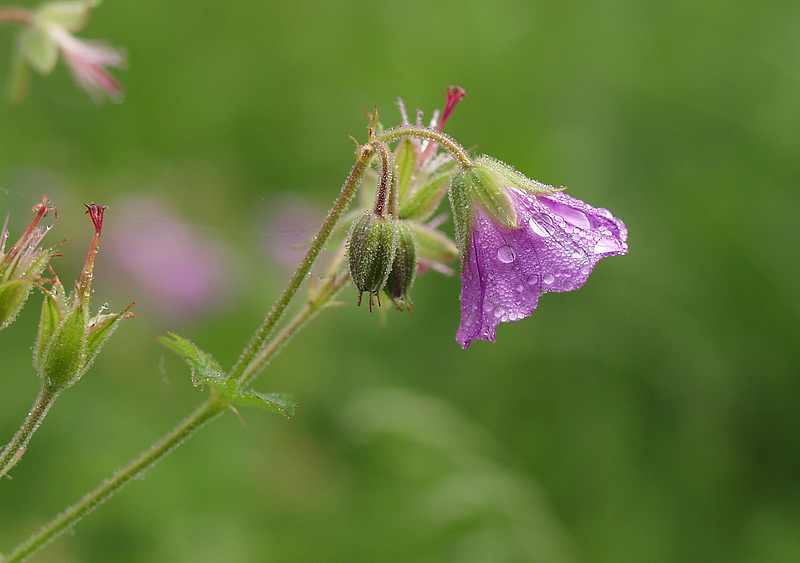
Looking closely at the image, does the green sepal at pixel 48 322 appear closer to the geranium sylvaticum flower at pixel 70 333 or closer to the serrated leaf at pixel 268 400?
the geranium sylvaticum flower at pixel 70 333

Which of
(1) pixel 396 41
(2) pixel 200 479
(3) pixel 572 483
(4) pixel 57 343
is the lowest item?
(2) pixel 200 479

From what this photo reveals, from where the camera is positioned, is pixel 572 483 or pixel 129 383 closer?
pixel 572 483

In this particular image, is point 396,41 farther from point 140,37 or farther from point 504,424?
point 504,424

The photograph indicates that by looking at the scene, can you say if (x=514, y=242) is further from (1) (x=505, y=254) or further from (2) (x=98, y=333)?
(2) (x=98, y=333)

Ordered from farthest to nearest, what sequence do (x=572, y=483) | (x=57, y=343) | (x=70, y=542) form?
(x=572, y=483) → (x=70, y=542) → (x=57, y=343)

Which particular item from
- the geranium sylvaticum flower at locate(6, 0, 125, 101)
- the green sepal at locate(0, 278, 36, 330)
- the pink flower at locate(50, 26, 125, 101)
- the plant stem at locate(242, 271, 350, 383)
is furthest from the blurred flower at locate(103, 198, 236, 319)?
the green sepal at locate(0, 278, 36, 330)

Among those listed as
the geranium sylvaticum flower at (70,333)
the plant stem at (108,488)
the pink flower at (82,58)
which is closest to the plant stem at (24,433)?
the geranium sylvaticum flower at (70,333)

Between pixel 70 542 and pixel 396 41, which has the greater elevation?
pixel 396 41

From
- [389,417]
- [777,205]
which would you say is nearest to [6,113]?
[389,417]
